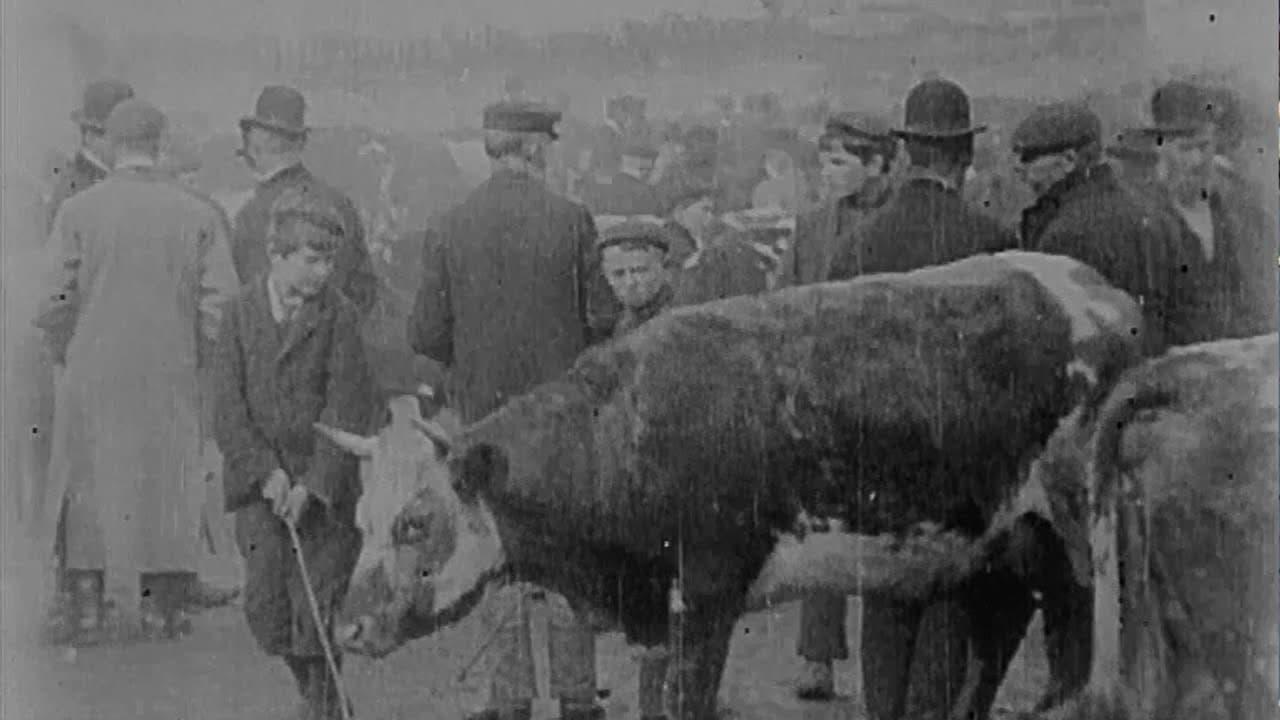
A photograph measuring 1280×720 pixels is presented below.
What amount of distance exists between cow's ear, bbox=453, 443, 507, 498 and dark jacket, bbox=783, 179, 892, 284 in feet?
1.99

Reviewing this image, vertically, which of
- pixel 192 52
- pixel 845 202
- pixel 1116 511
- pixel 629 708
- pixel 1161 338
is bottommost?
pixel 629 708

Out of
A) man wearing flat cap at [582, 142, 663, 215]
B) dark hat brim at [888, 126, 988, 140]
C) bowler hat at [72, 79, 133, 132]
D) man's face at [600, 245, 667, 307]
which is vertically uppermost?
bowler hat at [72, 79, 133, 132]

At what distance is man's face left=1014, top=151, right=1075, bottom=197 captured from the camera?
3.30m

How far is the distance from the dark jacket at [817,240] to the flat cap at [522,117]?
0.47 m

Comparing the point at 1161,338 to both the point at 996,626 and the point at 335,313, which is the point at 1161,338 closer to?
the point at 996,626

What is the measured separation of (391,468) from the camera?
130 inches

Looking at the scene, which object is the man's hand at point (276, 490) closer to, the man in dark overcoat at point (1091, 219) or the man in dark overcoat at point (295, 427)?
the man in dark overcoat at point (295, 427)

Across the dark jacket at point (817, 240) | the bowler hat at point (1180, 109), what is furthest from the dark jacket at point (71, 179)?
the bowler hat at point (1180, 109)

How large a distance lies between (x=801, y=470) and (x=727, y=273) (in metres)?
0.37

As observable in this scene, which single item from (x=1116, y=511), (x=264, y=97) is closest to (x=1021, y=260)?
(x=1116, y=511)

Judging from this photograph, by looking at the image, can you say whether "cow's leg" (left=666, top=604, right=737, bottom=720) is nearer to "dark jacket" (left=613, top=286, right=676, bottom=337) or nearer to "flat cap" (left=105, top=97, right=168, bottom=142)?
"dark jacket" (left=613, top=286, right=676, bottom=337)

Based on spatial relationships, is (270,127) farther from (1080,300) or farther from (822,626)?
(1080,300)

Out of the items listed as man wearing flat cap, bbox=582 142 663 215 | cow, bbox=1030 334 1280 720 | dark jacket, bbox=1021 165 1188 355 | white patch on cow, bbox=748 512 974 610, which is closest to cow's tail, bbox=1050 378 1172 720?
cow, bbox=1030 334 1280 720

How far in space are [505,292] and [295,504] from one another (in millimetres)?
535
